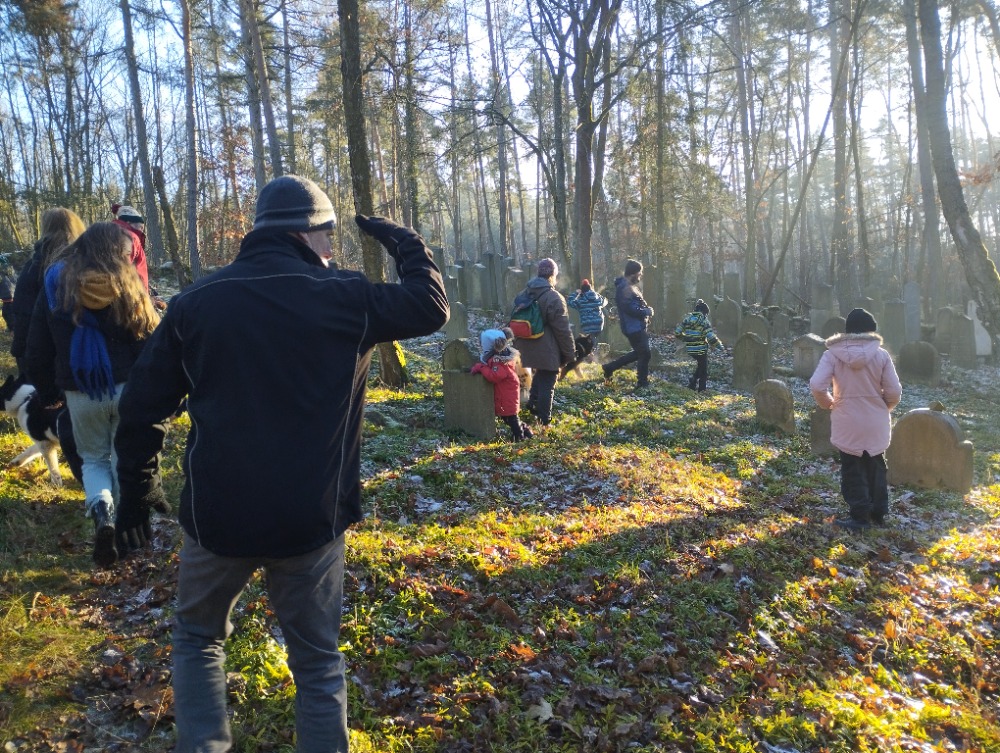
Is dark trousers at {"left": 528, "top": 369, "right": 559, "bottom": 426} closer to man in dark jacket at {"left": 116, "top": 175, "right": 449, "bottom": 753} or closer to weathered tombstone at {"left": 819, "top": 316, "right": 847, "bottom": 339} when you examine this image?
man in dark jacket at {"left": 116, "top": 175, "right": 449, "bottom": 753}

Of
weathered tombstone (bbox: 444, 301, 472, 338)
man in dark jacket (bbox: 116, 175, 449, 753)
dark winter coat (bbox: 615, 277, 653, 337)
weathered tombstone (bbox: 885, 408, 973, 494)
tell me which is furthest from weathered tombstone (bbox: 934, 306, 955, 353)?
man in dark jacket (bbox: 116, 175, 449, 753)

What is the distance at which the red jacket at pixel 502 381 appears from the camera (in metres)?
8.14

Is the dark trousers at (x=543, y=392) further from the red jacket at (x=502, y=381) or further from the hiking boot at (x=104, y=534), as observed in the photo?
the hiking boot at (x=104, y=534)

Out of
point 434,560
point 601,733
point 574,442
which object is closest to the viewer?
point 601,733

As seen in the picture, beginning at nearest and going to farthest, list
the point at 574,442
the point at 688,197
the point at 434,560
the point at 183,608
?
the point at 183,608 → the point at 434,560 → the point at 574,442 → the point at 688,197

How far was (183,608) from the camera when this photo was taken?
245cm

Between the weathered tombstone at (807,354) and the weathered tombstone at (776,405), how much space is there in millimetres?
4769

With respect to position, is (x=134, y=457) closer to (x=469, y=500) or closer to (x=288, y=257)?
(x=288, y=257)

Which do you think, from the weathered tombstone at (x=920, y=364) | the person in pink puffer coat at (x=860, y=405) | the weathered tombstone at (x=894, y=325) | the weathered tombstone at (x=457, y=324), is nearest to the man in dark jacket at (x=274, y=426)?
the person in pink puffer coat at (x=860, y=405)

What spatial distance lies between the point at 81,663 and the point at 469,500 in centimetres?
341

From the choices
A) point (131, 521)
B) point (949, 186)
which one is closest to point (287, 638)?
point (131, 521)

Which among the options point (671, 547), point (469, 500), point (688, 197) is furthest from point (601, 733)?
point (688, 197)

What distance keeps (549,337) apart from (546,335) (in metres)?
0.05

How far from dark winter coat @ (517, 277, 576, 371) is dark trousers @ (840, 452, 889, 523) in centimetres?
342
